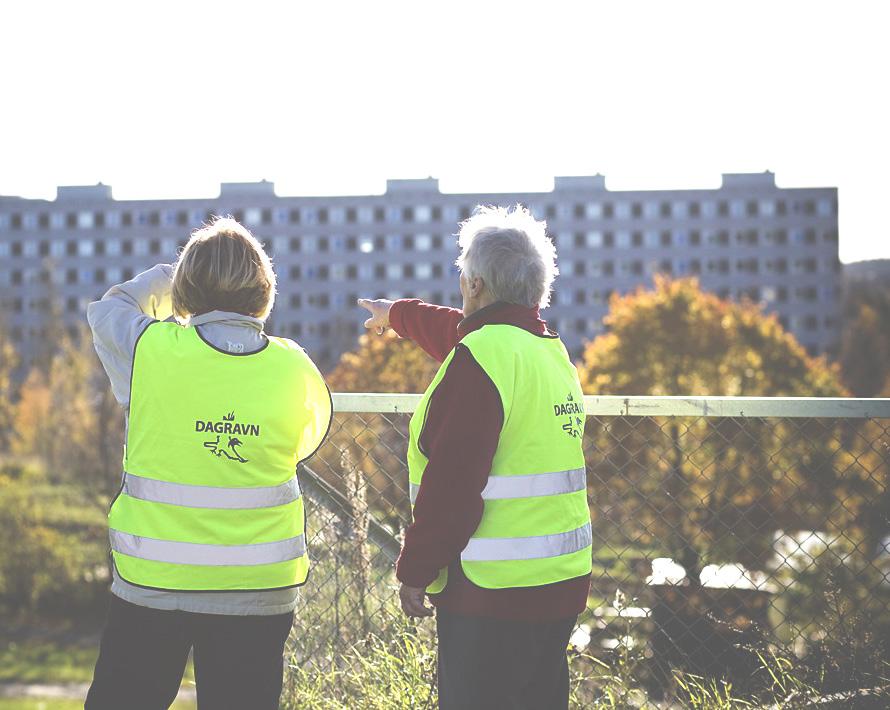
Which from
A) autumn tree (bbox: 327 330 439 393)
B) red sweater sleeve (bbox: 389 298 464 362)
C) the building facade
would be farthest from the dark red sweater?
the building facade

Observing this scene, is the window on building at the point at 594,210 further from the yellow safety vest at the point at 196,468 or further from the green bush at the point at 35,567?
the yellow safety vest at the point at 196,468

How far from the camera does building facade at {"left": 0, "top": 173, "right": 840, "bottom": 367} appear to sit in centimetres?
8631

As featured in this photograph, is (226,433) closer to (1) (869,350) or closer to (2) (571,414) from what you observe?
(2) (571,414)

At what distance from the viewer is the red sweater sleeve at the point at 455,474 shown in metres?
2.64

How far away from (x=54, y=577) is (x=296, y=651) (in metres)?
21.3

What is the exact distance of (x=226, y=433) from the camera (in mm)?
2693

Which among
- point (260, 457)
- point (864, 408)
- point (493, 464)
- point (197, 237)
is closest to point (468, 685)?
point (493, 464)

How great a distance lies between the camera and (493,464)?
2768 millimetres

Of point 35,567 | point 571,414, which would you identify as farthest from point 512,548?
point 35,567

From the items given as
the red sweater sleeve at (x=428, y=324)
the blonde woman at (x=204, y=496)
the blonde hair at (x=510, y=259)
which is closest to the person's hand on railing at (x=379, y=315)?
the red sweater sleeve at (x=428, y=324)

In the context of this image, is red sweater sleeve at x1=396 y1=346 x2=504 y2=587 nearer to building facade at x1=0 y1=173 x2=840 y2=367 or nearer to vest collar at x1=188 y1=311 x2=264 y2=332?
vest collar at x1=188 y1=311 x2=264 y2=332

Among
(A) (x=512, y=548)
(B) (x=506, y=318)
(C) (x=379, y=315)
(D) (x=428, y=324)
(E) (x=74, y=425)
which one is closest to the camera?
(A) (x=512, y=548)

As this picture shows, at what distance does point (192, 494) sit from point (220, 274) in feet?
2.11

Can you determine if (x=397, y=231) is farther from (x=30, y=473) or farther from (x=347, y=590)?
(x=347, y=590)
